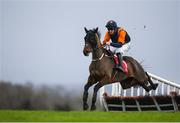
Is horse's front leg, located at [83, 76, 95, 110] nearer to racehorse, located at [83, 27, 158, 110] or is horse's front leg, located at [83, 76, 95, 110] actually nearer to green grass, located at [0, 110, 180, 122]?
racehorse, located at [83, 27, 158, 110]

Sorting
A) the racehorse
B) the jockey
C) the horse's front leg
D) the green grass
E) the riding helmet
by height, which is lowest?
the green grass

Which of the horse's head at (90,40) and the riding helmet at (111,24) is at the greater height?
the riding helmet at (111,24)

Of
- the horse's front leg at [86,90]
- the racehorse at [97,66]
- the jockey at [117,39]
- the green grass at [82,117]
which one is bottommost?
the green grass at [82,117]

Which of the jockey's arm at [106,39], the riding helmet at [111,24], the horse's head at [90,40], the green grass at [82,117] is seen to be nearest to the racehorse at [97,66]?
the horse's head at [90,40]

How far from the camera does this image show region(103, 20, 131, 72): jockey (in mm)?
10930

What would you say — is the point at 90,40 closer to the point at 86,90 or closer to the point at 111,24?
the point at 111,24

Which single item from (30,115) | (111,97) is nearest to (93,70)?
(30,115)

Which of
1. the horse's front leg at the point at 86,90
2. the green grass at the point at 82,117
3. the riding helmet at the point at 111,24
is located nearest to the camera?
the green grass at the point at 82,117

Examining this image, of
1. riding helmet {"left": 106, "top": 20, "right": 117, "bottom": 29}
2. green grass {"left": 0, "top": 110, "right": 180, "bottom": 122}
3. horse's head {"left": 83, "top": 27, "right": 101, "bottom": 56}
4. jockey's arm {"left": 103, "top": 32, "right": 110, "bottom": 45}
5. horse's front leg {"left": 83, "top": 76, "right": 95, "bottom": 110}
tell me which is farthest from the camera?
jockey's arm {"left": 103, "top": 32, "right": 110, "bottom": 45}

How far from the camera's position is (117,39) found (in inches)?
438

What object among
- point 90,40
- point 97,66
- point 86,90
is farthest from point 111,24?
point 86,90

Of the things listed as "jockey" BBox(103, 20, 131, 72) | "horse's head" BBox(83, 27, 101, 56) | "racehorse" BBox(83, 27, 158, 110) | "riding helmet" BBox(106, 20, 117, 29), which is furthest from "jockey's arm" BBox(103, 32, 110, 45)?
"horse's head" BBox(83, 27, 101, 56)

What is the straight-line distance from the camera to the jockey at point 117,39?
1093cm

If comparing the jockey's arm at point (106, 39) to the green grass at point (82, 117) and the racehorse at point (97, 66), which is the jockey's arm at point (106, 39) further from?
the green grass at point (82, 117)
